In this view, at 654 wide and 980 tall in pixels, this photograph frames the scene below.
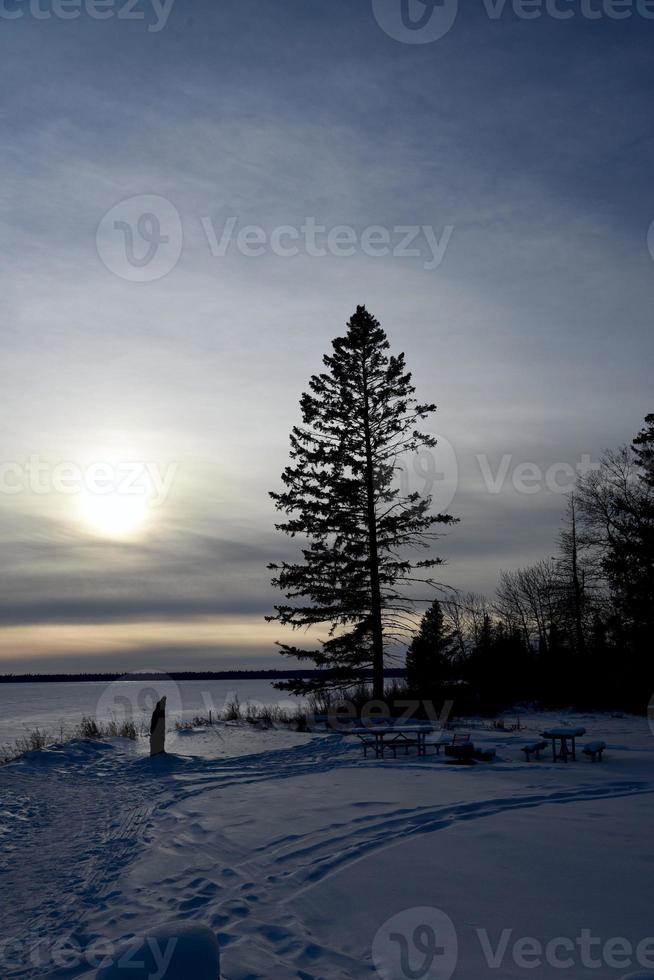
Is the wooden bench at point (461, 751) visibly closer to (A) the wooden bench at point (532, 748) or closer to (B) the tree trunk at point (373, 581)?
(A) the wooden bench at point (532, 748)

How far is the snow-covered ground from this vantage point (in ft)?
16.8

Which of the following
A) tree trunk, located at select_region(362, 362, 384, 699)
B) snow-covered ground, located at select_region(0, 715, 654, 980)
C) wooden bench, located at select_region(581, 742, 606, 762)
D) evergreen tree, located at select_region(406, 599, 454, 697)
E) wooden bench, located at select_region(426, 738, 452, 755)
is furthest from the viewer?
evergreen tree, located at select_region(406, 599, 454, 697)

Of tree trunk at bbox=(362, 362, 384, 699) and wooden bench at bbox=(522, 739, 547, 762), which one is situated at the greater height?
tree trunk at bbox=(362, 362, 384, 699)

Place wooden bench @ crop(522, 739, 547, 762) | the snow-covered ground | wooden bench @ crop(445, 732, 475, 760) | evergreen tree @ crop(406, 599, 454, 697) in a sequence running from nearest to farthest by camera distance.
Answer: the snow-covered ground
wooden bench @ crop(445, 732, 475, 760)
wooden bench @ crop(522, 739, 547, 762)
evergreen tree @ crop(406, 599, 454, 697)

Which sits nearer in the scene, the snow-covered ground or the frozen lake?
the snow-covered ground

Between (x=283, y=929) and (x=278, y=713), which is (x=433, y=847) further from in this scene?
(x=278, y=713)

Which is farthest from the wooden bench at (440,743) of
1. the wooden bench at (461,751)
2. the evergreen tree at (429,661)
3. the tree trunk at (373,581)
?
the evergreen tree at (429,661)

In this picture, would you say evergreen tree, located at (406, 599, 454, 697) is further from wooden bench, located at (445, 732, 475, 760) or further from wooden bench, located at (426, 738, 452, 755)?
wooden bench, located at (445, 732, 475, 760)

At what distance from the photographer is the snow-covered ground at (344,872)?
5117 millimetres

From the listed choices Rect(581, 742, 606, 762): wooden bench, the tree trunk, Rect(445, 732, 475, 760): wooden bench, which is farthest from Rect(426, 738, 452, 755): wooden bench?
the tree trunk

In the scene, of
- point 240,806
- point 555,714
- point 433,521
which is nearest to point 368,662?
point 433,521

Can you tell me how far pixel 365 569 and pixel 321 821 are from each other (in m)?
17.5

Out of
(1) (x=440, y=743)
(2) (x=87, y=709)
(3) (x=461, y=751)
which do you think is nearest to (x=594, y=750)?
(3) (x=461, y=751)

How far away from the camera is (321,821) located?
936 centimetres
